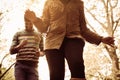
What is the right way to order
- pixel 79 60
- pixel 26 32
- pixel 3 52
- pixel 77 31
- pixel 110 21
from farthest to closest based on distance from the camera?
1. pixel 3 52
2. pixel 110 21
3. pixel 26 32
4. pixel 77 31
5. pixel 79 60

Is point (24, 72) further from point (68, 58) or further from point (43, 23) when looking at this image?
point (68, 58)

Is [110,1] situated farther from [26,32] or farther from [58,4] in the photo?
[58,4]

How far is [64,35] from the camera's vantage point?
3930mm

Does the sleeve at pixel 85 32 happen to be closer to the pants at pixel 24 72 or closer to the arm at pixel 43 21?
the arm at pixel 43 21

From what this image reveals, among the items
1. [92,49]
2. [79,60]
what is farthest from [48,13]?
[92,49]

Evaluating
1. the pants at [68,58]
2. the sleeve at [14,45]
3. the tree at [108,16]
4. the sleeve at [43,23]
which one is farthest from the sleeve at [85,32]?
the tree at [108,16]

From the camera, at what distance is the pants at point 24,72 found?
6.03m

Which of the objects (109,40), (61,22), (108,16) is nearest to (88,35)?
(109,40)

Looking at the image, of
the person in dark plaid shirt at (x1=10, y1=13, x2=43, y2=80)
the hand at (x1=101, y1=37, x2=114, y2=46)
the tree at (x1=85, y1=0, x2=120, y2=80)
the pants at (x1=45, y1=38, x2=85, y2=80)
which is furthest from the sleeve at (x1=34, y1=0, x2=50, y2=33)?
the tree at (x1=85, y1=0, x2=120, y2=80)

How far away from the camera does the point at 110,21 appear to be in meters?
23.2

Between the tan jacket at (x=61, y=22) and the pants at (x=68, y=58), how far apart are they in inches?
2.7

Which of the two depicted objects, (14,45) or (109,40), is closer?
(109,40)

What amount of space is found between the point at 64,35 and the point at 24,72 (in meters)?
2.40

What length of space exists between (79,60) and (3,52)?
1027 inches
